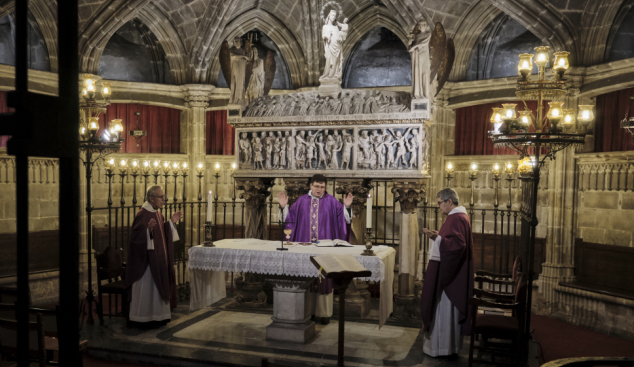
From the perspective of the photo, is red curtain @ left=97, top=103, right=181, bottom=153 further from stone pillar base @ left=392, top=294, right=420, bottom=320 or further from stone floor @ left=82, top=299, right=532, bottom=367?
Answer: stone pillar base @ left=392, top=294, right=420, bottom=320

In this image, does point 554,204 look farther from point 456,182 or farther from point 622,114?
point 456,182

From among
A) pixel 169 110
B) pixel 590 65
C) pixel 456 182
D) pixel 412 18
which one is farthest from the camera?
pixel 169 110

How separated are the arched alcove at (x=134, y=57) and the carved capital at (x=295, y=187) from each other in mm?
6238

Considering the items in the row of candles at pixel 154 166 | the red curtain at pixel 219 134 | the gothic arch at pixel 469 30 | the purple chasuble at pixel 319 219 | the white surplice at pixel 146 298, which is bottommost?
the white surplice at pixel 146 298

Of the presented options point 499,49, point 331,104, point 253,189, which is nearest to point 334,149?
point 331,104

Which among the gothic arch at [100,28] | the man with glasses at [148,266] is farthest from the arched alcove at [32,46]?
the man with glasses at [148,266]

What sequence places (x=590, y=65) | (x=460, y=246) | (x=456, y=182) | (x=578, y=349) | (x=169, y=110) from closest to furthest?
(x=460, y=246), (x=578, y=349), (x=590, y=65), (x=456, y=182), (x=169, y=110)

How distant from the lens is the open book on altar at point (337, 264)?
4539 millimetres

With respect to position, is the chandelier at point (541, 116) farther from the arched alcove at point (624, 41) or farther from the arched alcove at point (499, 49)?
the arched alcove at point (499, 49)

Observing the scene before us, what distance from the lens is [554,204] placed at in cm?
920

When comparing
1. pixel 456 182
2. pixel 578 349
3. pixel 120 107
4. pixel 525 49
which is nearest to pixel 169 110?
pixel 120 107

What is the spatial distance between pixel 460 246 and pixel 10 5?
876cm

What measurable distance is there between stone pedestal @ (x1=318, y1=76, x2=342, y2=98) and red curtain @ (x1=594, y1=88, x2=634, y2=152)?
A: 5134 mm

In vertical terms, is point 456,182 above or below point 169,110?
below
